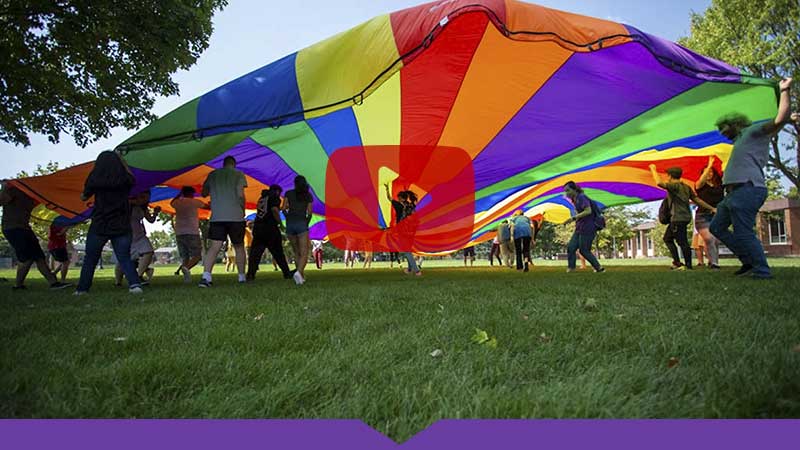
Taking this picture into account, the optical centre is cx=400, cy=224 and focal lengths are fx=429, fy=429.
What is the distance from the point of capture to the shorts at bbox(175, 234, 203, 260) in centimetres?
767

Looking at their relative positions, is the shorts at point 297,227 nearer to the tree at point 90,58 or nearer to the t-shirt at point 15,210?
the t-shirt at point 15,210

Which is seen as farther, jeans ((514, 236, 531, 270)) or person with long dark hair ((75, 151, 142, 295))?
jeans ((514, 236, 531, 270))

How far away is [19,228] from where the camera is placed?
21.9ft

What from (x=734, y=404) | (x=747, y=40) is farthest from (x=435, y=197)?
(x=747, y=40)

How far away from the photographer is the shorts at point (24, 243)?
6.64 m

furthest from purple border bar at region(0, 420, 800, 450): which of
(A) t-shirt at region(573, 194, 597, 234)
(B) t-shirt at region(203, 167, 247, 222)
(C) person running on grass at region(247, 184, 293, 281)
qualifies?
(A) t-shirt at region(573, 194, 597, 234)

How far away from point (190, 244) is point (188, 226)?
32 centimetres

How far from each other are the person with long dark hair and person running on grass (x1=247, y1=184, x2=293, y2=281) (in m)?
2.53

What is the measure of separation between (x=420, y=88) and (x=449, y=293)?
362 cm

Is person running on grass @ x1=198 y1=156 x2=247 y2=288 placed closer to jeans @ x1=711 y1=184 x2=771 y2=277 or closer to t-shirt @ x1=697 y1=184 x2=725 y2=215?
jeans @ x1=711 y1=184 x2=771 y2=277

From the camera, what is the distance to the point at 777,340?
77.1 inches

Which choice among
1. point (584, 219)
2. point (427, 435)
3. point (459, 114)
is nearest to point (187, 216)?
point (459, 114)

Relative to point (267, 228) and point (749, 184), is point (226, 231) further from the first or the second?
point (749, 184)

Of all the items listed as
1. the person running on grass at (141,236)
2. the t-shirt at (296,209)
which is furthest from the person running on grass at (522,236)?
the person running on grass at (141,236)
